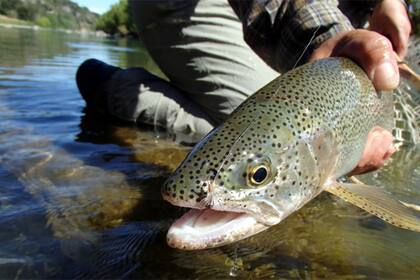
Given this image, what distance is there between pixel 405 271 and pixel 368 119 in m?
0.80

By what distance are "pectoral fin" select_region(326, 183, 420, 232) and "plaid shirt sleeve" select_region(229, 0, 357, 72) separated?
39.0 inches

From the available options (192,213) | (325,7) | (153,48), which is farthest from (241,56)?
(192,213)

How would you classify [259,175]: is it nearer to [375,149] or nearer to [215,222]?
[215,222]

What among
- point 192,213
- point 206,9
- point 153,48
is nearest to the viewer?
point 192,213

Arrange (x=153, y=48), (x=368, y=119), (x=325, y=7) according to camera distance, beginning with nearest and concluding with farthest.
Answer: (x=368, y=119) < (x=325, y=7) < (x=153, y=48)

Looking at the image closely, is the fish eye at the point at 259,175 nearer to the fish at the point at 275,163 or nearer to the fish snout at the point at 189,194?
the fish at the point at 275,163

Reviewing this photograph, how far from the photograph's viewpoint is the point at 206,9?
4.24 m

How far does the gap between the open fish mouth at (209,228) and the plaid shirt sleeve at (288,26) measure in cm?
135

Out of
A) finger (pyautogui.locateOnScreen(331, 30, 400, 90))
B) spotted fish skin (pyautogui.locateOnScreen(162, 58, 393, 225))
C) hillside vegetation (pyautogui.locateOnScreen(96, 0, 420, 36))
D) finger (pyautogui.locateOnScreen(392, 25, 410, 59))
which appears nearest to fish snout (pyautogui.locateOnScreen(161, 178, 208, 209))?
spotted fish skin (pyautogui.locateOnScreen(162, 58, 393, 225))

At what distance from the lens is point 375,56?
2.23 metres

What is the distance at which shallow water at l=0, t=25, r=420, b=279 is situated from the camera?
1.97 meters

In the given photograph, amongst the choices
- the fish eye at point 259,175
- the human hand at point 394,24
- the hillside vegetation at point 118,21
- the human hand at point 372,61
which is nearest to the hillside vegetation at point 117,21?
the hillside vegetation at point 118,21

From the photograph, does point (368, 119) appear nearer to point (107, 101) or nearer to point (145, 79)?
point (145, 79)

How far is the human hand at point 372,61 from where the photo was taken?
87.0 inches
